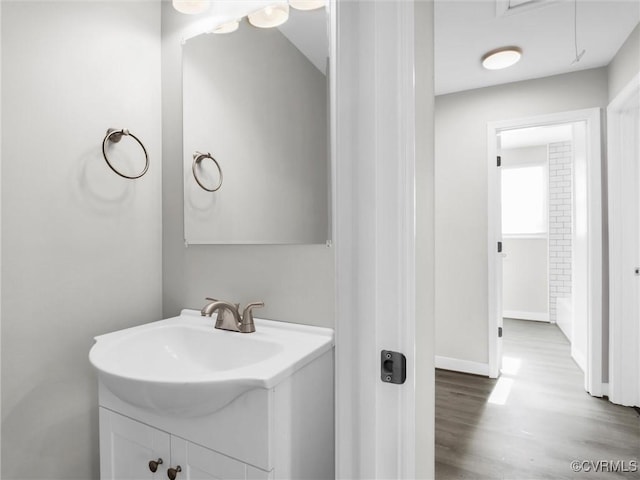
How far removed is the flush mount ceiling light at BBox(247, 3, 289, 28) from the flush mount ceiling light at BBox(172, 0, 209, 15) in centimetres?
25

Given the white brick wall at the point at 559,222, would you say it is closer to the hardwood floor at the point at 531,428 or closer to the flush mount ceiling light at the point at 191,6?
the hardwood floor at the point at 531,428

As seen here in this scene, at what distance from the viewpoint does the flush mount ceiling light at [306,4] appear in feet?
4.08

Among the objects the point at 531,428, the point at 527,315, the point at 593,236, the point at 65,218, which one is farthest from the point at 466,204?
the point at 527,315

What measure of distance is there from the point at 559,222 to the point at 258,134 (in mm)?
4847

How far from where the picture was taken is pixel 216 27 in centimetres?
146

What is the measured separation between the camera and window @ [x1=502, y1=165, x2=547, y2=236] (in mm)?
5043

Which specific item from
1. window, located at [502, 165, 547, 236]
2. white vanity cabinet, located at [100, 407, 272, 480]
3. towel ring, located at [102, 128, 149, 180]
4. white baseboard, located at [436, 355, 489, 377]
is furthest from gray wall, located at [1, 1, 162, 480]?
window, located at [502, 165, 547, 236]

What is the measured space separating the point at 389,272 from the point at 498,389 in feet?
8.61

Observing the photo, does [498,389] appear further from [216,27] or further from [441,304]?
[216,27]

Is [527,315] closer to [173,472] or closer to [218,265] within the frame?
[218,265]

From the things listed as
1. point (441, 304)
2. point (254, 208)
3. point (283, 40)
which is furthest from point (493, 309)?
point (283, 40)

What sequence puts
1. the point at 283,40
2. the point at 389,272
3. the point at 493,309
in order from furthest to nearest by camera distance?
the point at 493,309
the point at 283,40
the point at 389,272

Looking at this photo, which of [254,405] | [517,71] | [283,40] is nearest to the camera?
[254,405]

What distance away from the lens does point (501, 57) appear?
8.11 feet
